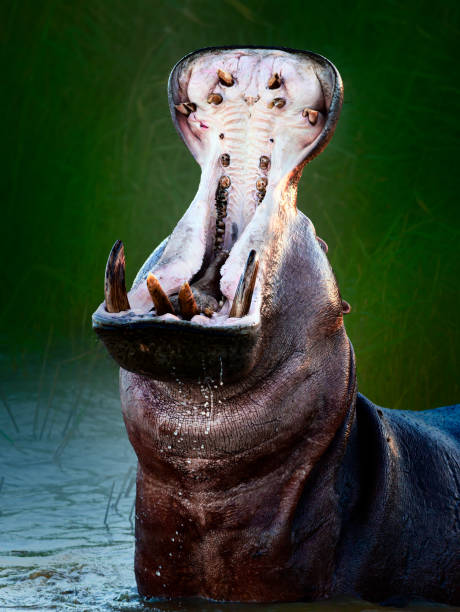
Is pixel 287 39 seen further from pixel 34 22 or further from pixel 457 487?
pixel 457 487

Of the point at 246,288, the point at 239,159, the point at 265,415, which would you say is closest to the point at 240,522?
the point at 265,415

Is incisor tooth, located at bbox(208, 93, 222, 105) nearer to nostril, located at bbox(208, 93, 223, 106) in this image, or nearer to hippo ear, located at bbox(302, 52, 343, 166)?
nostril, located at bbox(208, 93, 223, 106)

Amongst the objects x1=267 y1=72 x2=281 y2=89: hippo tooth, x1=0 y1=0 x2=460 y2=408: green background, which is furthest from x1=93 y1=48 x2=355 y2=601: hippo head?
x1=0 y1=0 x2=460 y2=408: green background

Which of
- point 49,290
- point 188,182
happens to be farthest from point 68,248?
point 188,182

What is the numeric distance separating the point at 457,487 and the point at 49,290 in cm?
412

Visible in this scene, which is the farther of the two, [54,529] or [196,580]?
[54,529]

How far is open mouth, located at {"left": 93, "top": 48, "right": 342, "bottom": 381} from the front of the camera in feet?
6.46

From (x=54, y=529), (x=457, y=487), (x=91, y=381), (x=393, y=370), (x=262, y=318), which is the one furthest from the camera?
(x=393, y=370)

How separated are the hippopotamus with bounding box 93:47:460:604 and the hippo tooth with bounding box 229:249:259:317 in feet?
0.24

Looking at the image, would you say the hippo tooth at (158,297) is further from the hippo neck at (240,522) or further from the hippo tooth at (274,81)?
the hippo tooth at (274,81)

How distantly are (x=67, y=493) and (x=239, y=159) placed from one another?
6.68 feet

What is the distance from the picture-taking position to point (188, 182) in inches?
255

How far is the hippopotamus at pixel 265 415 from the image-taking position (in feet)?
6.49

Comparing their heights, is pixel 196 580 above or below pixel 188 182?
below
